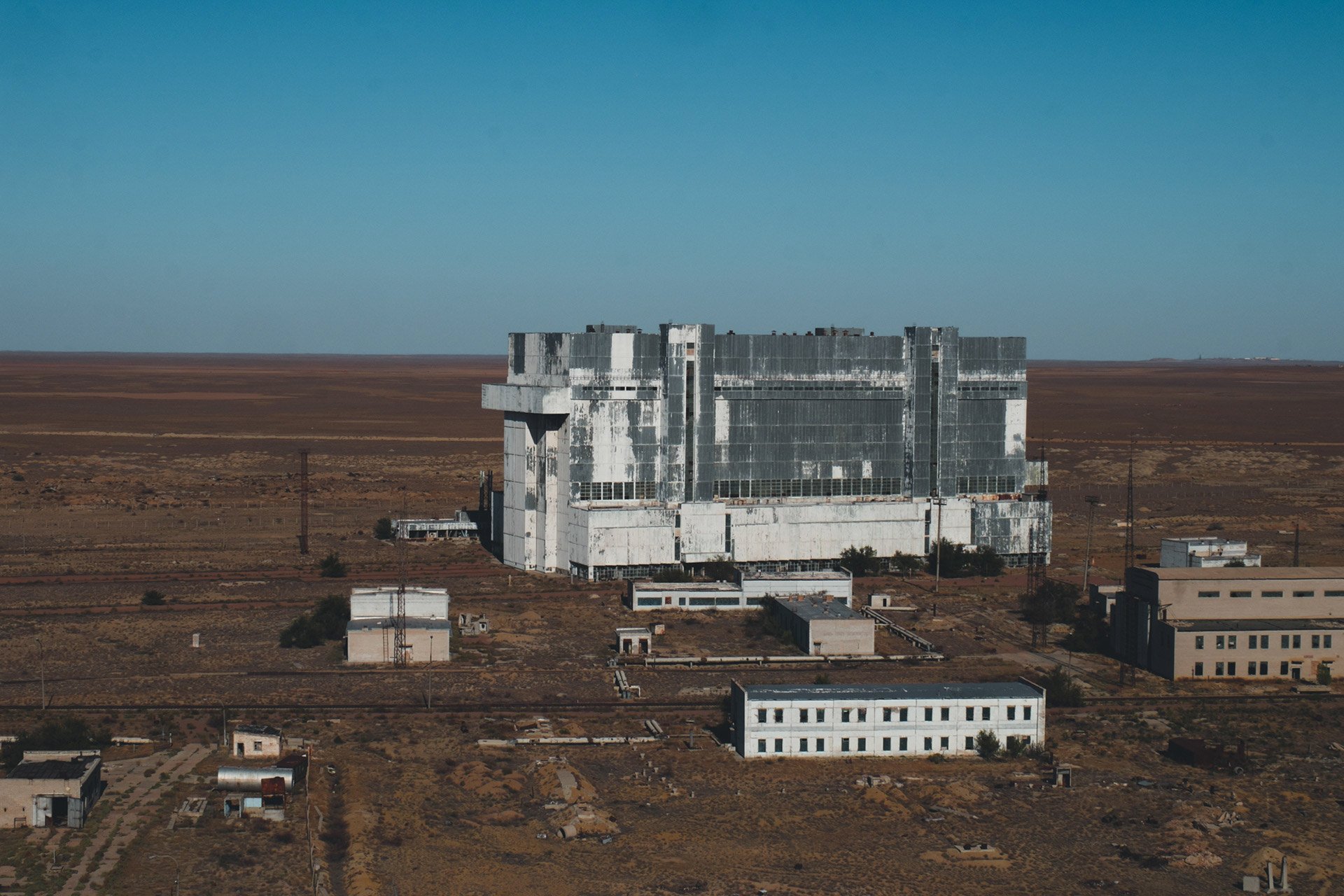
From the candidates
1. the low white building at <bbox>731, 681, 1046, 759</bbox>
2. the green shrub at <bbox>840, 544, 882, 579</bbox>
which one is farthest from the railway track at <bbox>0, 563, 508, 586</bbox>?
the low white building at <bbox>731, 681, 1046, 759</bbox>

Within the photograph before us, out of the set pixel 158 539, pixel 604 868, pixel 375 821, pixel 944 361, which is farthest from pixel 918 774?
pixel 158 539

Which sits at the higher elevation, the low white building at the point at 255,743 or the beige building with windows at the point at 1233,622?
the beige building with windows at the point at 1233,622

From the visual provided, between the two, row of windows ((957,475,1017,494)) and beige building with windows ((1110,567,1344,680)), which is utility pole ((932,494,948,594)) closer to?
row of windows ((957,475,1017,494))

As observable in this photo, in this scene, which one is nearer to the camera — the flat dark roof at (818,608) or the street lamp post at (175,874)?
the street lamp post at (175,874)

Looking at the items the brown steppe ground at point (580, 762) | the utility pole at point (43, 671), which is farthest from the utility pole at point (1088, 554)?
the utility pole at point (43, 671)

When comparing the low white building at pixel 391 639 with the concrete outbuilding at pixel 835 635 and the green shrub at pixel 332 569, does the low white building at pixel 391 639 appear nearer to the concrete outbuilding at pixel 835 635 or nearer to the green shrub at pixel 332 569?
the concrete outbuilding at pixel 835 635

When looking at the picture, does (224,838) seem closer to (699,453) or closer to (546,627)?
(546,627)

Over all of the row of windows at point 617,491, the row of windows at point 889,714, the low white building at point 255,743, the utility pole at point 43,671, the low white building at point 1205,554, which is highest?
the row of windows at point 617,491
